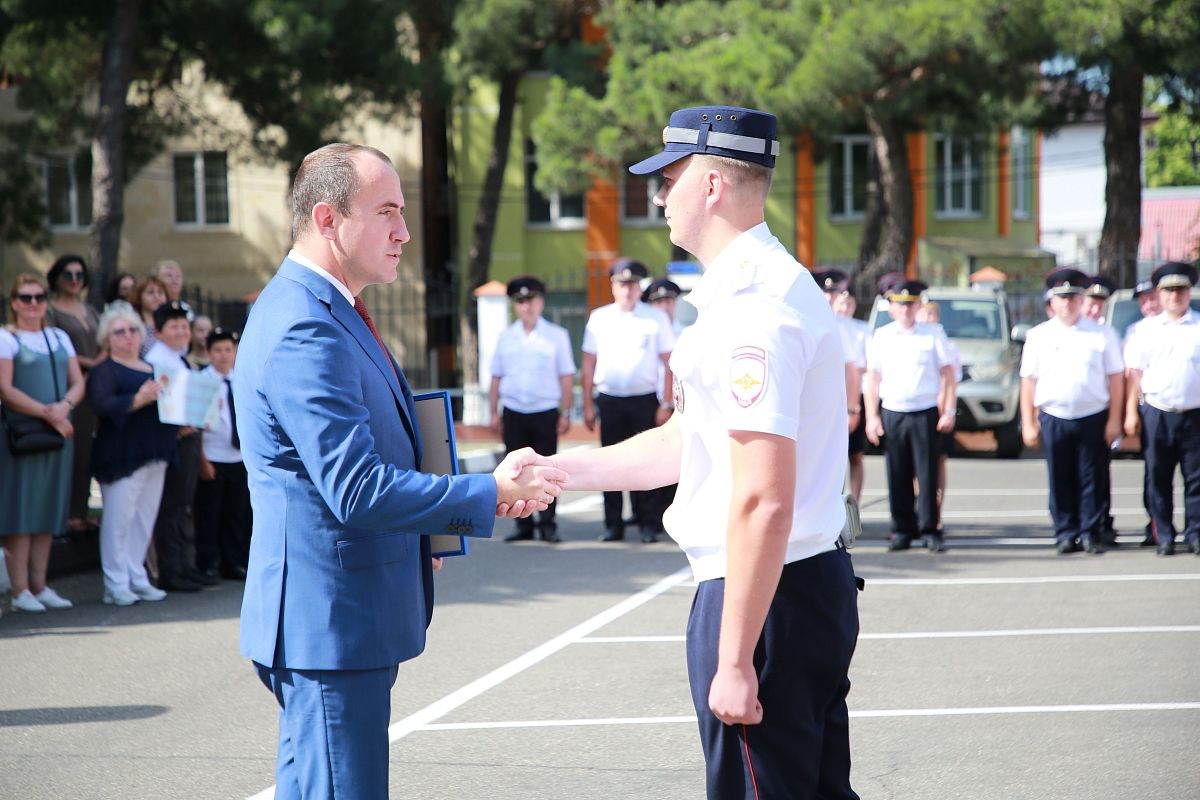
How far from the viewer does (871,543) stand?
37.5 feet

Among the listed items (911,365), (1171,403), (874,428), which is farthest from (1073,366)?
(874,428)

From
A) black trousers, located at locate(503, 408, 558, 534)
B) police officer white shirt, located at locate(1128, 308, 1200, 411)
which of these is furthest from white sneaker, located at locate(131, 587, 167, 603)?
police officer white shirt, located at locate(1128, 308, 1200, 411)

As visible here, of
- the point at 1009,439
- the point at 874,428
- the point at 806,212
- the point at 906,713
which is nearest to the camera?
the point at 906,713

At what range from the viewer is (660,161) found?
325 cm

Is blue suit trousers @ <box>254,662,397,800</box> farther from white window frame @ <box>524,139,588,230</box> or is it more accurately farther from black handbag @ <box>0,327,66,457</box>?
white window frame @ <box>524,139,588,230</box>

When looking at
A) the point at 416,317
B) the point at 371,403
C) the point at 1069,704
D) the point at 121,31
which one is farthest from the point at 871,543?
the point at 416,317

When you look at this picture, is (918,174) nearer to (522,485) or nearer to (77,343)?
(77,343)

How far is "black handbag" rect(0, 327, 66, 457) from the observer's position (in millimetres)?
8828

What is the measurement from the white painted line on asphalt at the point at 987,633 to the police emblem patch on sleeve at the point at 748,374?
16.1 feet

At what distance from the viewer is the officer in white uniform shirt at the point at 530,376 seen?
1194 centimetres

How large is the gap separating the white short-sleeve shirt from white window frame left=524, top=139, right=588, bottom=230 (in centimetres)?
2624

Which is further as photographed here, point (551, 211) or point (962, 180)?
point (962, 180)

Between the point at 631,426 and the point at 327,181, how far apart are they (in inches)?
342

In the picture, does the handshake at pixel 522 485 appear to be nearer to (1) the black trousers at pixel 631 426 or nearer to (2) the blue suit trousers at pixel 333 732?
(2) the blue suit trousers at pixel 333 732
